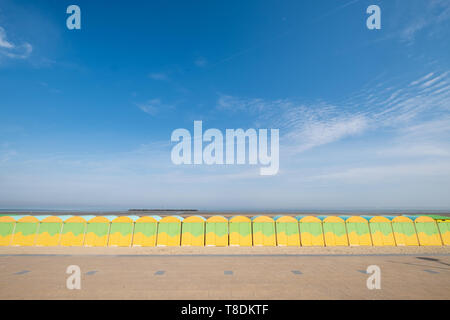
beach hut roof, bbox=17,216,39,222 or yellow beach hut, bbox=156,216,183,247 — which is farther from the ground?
beach hut roof, bbox=17,216,39,222

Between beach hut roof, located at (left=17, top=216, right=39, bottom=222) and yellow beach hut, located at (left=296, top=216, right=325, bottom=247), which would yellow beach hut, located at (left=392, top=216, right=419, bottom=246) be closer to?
yellow beach hut, located at (left=296, top=216, right=325, bottom=247)

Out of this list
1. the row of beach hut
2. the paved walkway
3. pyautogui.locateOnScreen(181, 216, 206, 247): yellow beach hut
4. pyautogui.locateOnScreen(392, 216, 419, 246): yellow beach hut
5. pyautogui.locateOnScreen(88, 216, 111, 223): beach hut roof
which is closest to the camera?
the paved walkway

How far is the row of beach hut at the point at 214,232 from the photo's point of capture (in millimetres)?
15062

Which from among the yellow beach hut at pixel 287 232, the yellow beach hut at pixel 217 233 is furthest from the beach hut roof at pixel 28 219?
the yellow beach hut at pixel 287 232

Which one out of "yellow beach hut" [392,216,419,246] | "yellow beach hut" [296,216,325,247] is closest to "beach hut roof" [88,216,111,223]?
"yellow beach hut" [296,216,325,247]

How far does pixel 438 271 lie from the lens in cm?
957

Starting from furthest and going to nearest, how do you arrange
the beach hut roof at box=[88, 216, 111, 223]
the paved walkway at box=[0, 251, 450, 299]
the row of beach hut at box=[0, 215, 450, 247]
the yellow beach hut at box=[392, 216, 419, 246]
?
the yellow beach hut at box=[392, 216, 419, 246] → the beach hut roof at box=[88, 216, 111, 223] → the row of beach hut at box=[0, 215, 450, 247] → the paved walkway at box=[0, 251, 450, 299]

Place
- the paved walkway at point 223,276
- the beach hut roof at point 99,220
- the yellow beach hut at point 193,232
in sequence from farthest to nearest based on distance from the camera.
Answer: the beach hut roof at point 99,220, the yellow beach hut at point 193,232, the paved walkway at point 223,276

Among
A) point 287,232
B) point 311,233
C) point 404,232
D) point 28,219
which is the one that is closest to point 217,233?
point 287,232

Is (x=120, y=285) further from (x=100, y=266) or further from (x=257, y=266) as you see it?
(x=257, y=266)

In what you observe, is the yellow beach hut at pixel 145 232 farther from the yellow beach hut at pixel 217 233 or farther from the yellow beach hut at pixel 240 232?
the yellow beach hut at pixel 240 232

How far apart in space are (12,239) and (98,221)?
545 centimetres

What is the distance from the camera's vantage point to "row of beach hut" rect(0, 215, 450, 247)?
1506 centimetres

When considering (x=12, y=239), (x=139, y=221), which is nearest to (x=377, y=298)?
(x=139, y=221)
